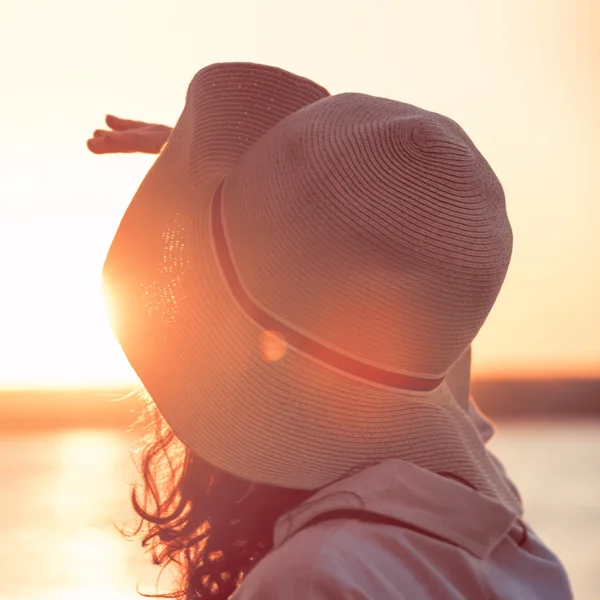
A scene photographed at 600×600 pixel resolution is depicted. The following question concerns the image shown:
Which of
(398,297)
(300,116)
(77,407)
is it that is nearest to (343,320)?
(398,297)

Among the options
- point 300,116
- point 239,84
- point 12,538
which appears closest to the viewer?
point 300,116

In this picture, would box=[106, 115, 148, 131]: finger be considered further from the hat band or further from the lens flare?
the lens flare

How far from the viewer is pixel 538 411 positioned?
20562mm

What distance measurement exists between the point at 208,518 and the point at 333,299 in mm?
327

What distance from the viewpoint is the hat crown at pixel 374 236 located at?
1.09 metres

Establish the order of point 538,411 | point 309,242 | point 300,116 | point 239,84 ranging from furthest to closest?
point 538,411 → point 239,84 → point 300,116 → point 309,242

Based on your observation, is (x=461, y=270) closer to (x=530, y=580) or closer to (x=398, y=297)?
(x=398, y=297)

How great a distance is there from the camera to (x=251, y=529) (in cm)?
123

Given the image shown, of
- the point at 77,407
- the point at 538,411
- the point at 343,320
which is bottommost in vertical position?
the point at 77,407

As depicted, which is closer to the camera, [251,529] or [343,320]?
[343,320]

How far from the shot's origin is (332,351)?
3.72ft

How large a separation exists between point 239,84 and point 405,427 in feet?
1.69

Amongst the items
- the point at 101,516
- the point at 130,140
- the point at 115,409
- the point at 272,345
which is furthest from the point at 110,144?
the point at 115,409

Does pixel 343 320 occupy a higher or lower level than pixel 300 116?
lower
